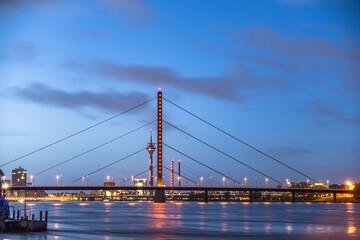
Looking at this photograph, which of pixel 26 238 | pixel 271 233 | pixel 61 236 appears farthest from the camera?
pixel 271 233

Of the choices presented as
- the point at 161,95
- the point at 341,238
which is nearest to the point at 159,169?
the point at 161,95

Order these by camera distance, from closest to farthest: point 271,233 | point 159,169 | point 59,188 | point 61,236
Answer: point 61,236
point 271,233
point 59,188
point 159,169

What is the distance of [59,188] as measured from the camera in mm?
117812

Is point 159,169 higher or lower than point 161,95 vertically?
lower

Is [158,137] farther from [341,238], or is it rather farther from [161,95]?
[341,238]

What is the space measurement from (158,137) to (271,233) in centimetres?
9295

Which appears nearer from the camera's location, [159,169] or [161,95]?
[159,169]

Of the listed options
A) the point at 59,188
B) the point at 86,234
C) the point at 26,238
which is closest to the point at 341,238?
the point at 86,234

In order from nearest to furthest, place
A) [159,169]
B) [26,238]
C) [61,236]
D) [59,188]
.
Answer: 1. [26,238]
2. [61,236]
3. [59,188]
4. [159,169]

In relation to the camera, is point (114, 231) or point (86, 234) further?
point (114, 231)

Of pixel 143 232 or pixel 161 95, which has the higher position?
pixel 161 95

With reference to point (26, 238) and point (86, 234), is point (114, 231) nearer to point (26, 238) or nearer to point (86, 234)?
point (86, 234)

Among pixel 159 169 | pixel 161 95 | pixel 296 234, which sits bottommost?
pixel 296 234

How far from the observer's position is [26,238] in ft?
126
